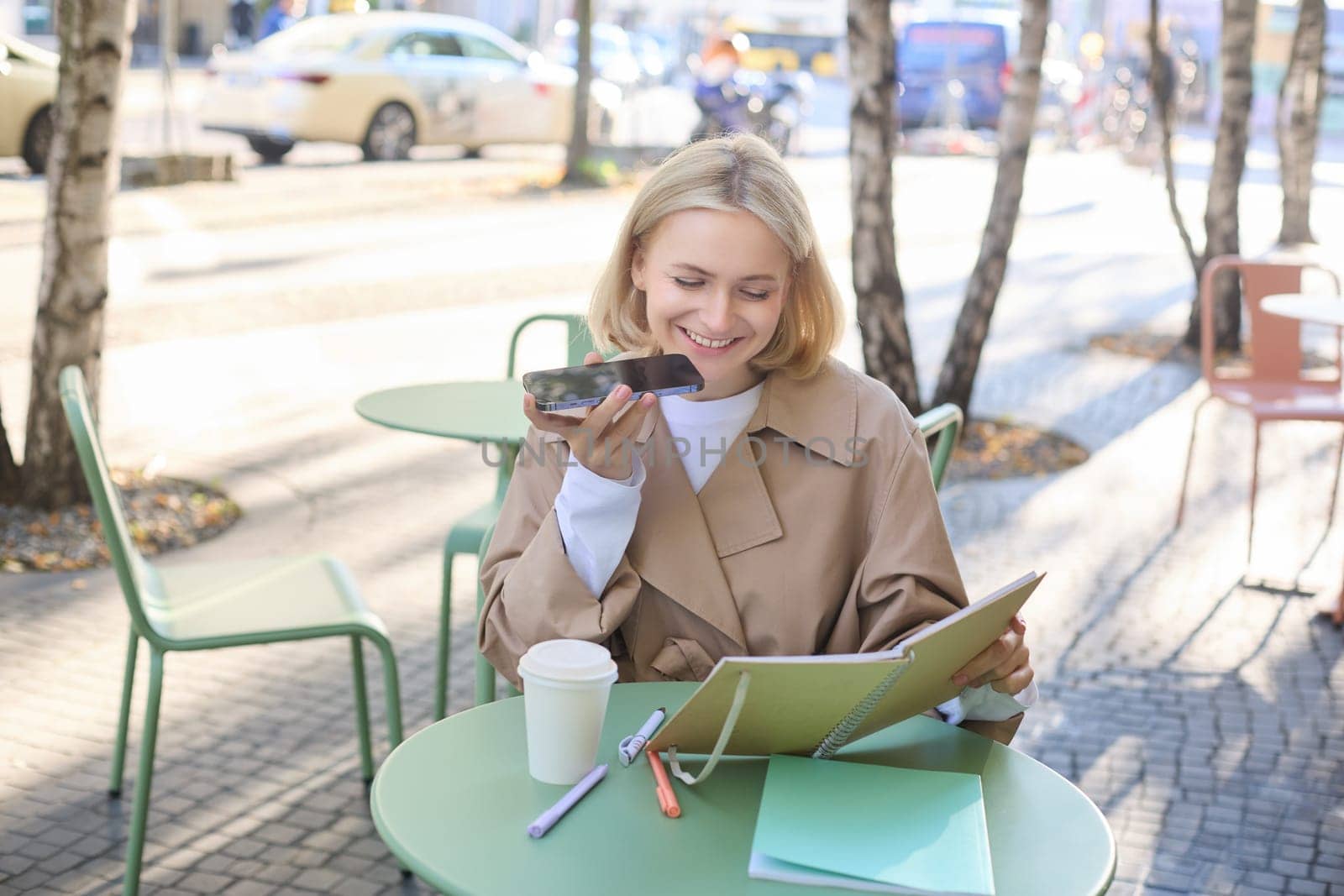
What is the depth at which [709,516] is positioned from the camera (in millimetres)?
2281

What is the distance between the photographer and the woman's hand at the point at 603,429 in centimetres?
205

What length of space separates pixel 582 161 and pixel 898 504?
14.7 metres

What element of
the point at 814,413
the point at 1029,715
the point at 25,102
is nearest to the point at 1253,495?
the point at 1029,715

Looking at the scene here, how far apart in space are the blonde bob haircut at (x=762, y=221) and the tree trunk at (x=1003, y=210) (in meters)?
4.89

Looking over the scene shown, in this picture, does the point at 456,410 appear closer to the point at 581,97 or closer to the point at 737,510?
the point at 737,510

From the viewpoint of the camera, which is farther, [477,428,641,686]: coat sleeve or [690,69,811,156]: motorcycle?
[690,69,811,156]: motorcycle

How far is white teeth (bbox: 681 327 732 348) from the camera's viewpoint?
7.66 feet

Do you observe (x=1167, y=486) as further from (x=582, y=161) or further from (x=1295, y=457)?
(x=582, y=161)

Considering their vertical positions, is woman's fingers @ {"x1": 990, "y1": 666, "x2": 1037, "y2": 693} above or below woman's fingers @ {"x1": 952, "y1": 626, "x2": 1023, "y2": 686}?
below

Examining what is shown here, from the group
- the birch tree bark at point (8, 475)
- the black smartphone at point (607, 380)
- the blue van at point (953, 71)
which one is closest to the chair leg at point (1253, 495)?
the black smartphone at point (607, 380)

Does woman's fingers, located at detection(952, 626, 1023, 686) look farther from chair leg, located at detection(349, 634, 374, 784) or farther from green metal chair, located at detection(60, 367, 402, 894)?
chair leg, located at detection(349, 634, 374, 784)

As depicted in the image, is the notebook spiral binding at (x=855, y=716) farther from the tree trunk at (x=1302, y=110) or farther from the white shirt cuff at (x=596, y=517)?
the tree trunk at (x=1302, y=110)

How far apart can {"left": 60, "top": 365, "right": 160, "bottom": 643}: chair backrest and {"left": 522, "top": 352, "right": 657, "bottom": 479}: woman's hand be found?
4.10 ft

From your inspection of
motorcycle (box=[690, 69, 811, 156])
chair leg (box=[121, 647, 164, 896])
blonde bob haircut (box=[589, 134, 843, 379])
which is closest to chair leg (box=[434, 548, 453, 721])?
chair leg (box=[121, 647, 164, 896])
